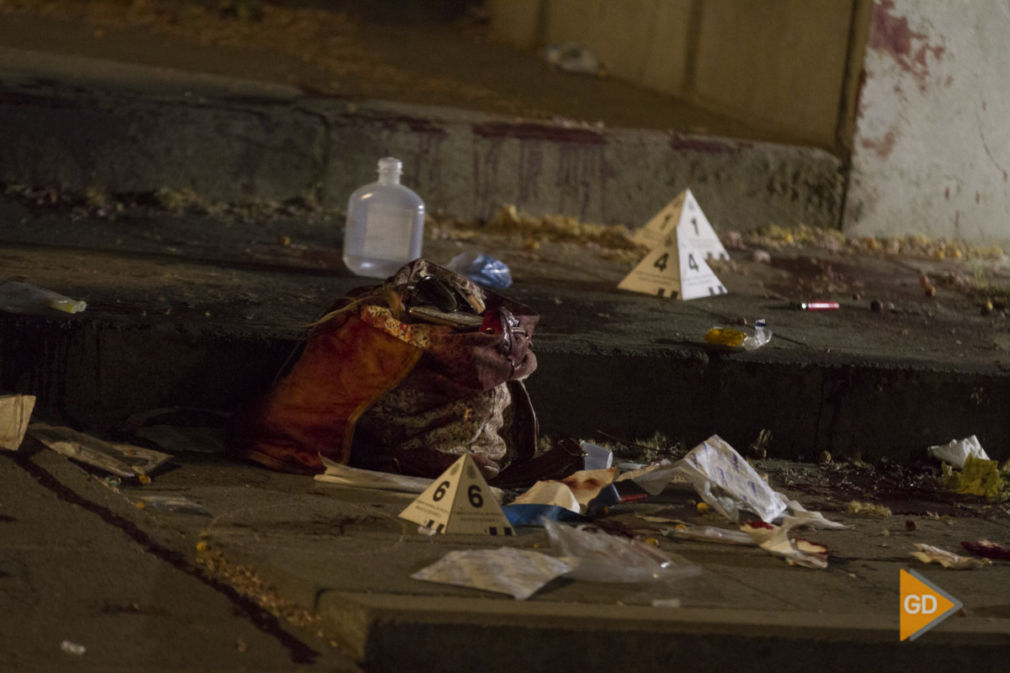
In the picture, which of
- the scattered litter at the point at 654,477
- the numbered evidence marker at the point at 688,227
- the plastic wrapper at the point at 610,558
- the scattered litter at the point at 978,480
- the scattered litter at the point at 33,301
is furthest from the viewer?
the numbered evidence marker at the point at 688,227

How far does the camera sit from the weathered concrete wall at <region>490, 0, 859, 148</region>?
245 inches

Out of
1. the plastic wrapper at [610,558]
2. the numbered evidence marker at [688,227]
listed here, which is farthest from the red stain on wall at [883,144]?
the plastic wrapper at [610,558]

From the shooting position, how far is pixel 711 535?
2.88 m

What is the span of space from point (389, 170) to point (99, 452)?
5.31 ft

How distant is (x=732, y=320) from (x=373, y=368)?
1491 millimetres

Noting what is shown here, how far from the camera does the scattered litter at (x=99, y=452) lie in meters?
2.97

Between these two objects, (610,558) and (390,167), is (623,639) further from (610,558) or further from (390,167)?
(390,167)

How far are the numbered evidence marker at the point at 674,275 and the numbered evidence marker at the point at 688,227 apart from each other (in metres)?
0.10

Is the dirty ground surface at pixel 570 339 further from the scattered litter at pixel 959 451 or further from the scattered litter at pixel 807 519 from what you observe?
the scattered litter at pixel 807 519

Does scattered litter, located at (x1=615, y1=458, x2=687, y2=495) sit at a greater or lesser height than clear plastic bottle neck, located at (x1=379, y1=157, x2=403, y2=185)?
lesser

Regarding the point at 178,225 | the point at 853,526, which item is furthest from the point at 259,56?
the point at 853,526

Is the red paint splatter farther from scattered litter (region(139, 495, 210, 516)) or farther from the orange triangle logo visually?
scattered litter (region(139, 495, 210, 516))

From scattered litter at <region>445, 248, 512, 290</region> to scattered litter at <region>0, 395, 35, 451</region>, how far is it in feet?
5.44

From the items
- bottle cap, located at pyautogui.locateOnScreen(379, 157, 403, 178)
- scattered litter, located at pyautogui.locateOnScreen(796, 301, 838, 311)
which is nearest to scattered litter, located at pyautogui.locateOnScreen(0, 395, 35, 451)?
bottle cap, located at pyautogui.locateOnScreen(379, 157, 403, 178)
